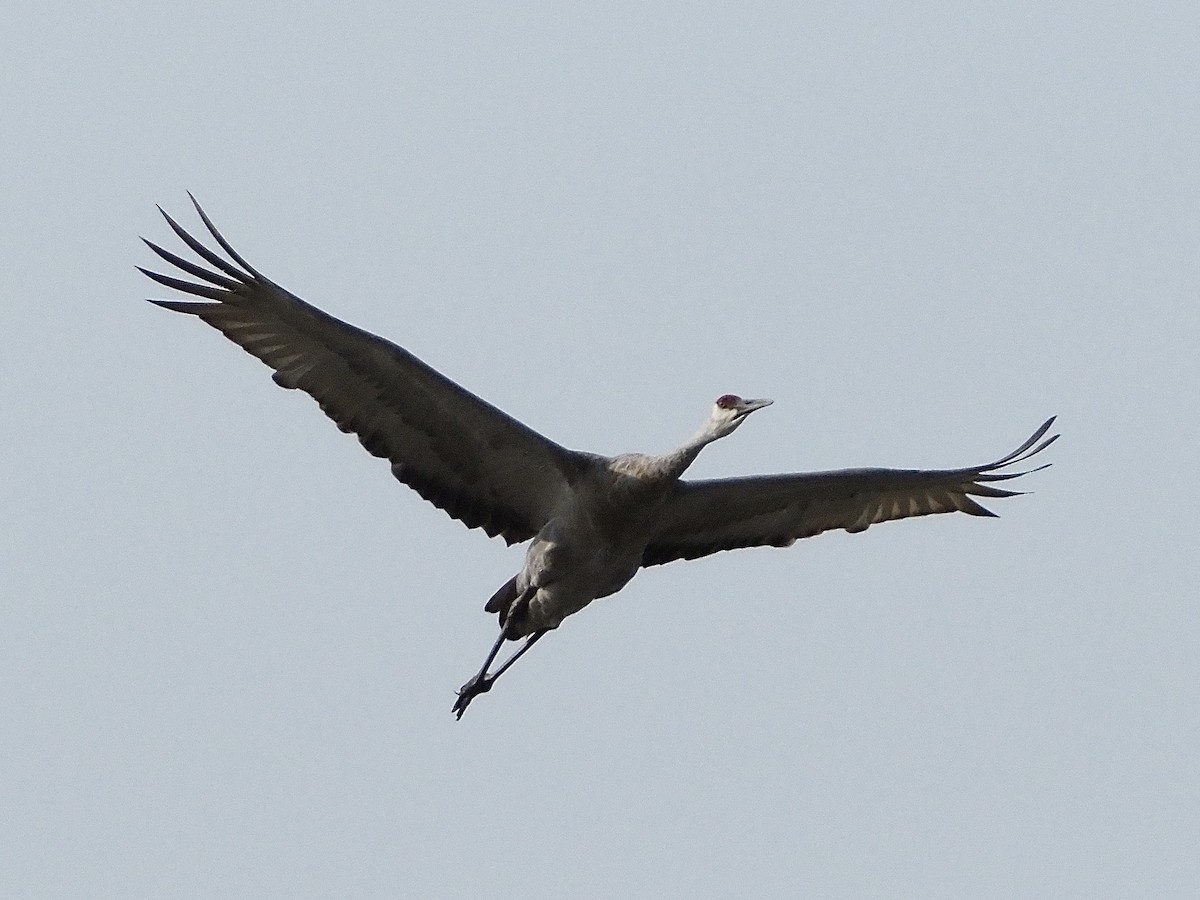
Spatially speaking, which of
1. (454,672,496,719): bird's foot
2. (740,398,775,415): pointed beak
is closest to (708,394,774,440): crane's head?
(740,398,775,415): pointed beak

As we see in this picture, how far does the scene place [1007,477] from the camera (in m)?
16.5

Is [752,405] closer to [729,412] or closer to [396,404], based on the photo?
[729,412]

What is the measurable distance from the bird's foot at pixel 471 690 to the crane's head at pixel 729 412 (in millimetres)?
2736

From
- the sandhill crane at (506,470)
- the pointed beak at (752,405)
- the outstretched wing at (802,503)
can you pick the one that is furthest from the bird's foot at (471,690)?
the pointed beak at (752,405)

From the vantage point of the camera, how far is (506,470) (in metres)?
14.9

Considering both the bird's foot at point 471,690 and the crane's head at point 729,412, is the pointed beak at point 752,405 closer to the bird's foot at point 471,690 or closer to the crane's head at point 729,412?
the crane's head at point 729,412

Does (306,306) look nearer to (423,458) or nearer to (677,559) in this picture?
(423,458)

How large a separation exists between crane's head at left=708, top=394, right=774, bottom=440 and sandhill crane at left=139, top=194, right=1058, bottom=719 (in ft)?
0.03

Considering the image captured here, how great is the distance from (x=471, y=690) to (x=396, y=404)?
8.50 ft

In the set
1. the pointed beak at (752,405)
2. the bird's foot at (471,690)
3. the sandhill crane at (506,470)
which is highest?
the pointed beak at (752,405)

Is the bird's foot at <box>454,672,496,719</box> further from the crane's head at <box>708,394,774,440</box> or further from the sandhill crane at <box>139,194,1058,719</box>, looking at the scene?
the crane's head at <box>708,394,774,440</box>

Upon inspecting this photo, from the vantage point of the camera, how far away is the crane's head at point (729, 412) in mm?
14578

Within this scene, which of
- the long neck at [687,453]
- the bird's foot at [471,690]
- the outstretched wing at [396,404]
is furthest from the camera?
the bird's foot at [471,690]

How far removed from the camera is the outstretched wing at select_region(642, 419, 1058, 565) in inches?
608
